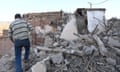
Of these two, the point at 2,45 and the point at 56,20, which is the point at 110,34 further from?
the point at 2,45

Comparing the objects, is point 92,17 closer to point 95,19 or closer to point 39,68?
point 95,19

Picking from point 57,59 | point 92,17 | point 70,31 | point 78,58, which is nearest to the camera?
point 57,59

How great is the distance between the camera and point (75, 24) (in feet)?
43.1

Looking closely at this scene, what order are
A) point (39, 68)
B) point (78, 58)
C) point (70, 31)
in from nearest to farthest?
point (39, 68) < point (78, 58) < point (70, 31)

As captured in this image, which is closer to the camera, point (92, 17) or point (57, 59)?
point (57, 59)

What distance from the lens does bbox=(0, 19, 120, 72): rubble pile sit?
8500mm

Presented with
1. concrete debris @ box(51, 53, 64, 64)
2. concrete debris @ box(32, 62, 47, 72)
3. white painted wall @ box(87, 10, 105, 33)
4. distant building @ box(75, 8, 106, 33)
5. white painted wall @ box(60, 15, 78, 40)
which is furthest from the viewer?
white painted wall @ box(87, 10, 105, 33)

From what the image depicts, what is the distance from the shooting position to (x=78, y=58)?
9.11 m

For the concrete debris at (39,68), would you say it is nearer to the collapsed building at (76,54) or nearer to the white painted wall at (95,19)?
the collapsed building at (76,54)

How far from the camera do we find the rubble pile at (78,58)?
8500 millimetres

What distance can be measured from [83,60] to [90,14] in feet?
17.7

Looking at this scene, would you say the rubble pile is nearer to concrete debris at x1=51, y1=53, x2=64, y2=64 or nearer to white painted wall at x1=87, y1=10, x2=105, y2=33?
concrete debris at x1=51, y1=53, x2=64, y2=64

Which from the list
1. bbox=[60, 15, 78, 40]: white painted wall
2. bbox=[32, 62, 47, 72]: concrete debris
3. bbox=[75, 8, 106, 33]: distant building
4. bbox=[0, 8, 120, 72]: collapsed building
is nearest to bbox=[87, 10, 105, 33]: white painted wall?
bbox=[75, 8, 106, 33]: distant building

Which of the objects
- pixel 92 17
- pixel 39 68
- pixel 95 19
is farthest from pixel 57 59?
pixel 95 19
